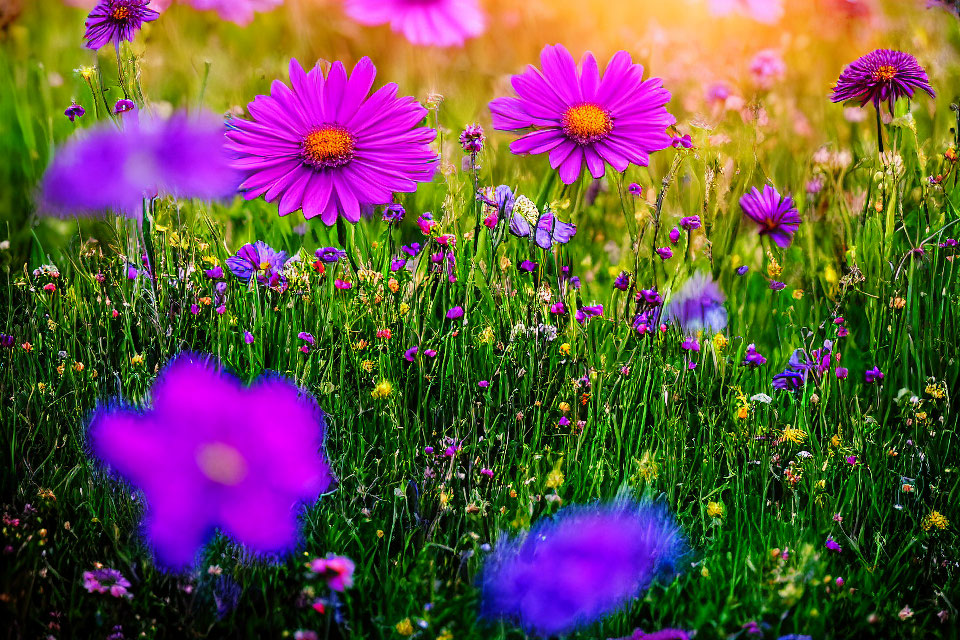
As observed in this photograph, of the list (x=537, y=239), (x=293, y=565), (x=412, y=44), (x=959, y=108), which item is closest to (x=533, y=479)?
(x=293, y=565)

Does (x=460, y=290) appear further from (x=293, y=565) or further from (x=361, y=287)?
(x=293, y=565)

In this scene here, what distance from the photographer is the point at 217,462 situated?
891 mm

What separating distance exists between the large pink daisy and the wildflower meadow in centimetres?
44

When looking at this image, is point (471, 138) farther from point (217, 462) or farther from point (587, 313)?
point (217, 462)

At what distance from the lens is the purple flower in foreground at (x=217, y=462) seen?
0.87 meters

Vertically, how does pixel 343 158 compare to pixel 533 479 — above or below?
above

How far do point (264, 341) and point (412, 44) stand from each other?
3.94 feet

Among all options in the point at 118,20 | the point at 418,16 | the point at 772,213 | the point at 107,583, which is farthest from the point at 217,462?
the point at 418,16

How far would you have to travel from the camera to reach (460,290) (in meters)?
1.52

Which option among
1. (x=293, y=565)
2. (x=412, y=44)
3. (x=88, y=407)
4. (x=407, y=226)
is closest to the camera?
(x=293, y=565)

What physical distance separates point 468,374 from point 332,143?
487 millimetres

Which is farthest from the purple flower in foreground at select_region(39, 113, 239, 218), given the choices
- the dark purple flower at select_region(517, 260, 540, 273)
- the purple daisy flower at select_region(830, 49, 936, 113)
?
the purple daisy flower at select_region(830, 49, 936, 113)

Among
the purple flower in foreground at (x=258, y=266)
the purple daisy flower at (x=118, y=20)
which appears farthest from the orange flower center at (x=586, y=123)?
the purple daisy flower at (x=118, y=20)

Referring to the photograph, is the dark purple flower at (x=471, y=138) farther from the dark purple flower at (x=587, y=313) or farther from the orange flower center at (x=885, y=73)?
the orange flower center at (x=885, y=73)
